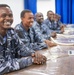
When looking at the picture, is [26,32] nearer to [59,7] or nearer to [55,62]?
[55,62]

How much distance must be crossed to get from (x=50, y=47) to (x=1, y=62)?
1.20 m

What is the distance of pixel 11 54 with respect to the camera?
75.2 inches

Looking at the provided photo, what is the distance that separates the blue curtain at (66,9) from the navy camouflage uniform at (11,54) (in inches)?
226

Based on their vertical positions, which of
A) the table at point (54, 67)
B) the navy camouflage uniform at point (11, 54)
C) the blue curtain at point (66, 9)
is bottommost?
the table at point (54, 67)

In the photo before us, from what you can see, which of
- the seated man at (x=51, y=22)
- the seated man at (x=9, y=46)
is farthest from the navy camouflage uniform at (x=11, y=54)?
the seated man at (x=51, y=22)

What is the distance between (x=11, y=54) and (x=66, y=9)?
604cm

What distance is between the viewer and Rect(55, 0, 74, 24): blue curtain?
7593 mm

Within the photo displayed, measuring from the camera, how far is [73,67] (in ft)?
5.68

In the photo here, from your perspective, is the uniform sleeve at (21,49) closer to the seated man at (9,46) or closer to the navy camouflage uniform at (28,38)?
the seated man at (9,46)

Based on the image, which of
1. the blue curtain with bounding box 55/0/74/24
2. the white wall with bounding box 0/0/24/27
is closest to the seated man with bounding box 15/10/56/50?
the white wall with bounding box 0/0/24/27

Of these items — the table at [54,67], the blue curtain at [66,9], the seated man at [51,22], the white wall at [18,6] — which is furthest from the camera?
the blue curtain at [66,9]

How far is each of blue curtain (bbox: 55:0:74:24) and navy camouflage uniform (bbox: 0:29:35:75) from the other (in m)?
5.75

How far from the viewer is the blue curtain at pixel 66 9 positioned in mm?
7593

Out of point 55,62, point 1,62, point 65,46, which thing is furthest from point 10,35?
point 65,46
